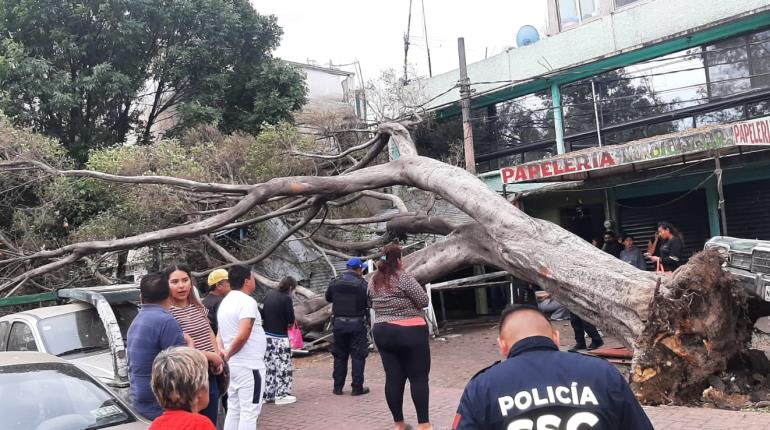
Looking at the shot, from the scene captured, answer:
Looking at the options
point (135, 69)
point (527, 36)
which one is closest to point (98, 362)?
point (527, 36)

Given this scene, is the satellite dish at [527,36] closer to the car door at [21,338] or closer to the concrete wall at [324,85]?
the concrete wall at [324,85]

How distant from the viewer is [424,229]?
37.8 feet

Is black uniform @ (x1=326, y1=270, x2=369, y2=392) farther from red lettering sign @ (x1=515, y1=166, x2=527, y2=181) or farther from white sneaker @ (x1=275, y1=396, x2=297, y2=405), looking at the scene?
red lettering sign @ (x1=515, y1=166, x2=527, y2=181)

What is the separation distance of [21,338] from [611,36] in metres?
12.6

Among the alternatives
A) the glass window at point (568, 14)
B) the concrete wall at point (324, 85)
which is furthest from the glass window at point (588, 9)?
the concrete wall at point (324, 85)

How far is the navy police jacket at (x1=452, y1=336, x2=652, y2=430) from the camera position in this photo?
6.84 feet

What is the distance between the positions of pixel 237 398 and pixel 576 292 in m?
3.91

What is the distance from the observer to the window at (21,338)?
23.5 ft

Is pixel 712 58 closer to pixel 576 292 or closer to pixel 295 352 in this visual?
pixel 576 292

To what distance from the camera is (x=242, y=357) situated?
538 centimetres

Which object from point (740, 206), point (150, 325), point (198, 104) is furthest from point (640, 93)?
point (150, 325)

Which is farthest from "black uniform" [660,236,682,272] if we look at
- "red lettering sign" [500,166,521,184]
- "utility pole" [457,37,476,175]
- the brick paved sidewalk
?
"utility pole" [457,37,476,175]

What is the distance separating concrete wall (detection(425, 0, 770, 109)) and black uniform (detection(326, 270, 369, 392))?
8890mm

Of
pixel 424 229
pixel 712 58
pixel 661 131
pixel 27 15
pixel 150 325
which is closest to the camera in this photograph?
pixel 150 325
